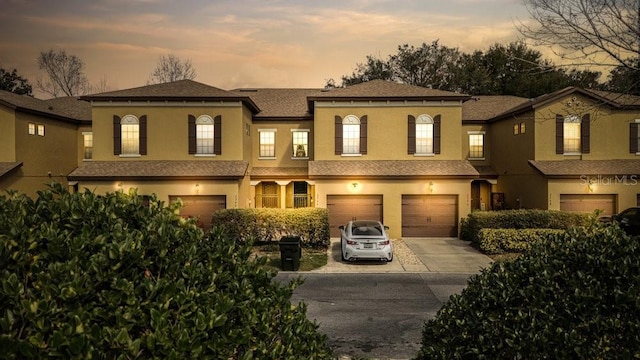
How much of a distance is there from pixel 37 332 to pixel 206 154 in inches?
910

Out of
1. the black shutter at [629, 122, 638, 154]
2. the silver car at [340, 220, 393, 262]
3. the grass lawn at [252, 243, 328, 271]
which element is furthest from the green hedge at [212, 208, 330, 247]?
the black shutter at [629, 122, 638, 154]

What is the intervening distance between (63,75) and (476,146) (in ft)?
146

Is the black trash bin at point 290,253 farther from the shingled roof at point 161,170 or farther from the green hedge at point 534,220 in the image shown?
the green hedge at point 534,220

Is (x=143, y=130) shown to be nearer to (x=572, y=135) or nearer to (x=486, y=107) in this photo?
(x=486, y=107)

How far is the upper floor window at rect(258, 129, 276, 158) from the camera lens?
28688 millimetres

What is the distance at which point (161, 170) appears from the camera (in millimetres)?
24078

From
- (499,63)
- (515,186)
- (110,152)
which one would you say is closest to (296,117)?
(110,152)

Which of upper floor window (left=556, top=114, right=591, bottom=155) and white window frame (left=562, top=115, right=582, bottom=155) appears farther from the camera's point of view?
white window frame (left=562, top=115, right=582, bottom=155)

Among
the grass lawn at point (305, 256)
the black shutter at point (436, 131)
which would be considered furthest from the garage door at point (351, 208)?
the black shutter at point (436, 131)

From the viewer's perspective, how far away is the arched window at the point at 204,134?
81.8 feet

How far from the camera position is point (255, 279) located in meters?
3.60

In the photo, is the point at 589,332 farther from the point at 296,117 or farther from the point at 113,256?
the point at 296,117

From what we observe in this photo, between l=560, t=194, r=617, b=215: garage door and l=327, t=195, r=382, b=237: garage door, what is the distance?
395 inches

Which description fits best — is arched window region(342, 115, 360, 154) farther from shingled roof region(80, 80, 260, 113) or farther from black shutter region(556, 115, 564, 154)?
black shutter region(556, 115, 564, 154)
